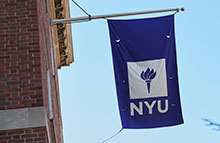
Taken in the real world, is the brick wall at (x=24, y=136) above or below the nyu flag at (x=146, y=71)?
below

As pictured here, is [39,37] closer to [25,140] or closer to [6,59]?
[6,59]

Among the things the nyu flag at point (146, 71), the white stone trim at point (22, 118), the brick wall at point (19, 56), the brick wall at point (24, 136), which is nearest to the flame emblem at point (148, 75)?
the nyu flag at point (146, 71)

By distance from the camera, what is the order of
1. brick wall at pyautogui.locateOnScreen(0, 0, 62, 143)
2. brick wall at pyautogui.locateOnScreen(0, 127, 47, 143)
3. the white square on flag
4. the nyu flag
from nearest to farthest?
brick wall at pyautogui.locateOnScreen(0, 127, 47, 143) < brick wall at pyautogui.locateOnScreen(0, 0, 62, 143) < the nyu flag < the white square on flag

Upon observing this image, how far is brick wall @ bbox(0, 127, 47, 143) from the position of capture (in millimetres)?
8258

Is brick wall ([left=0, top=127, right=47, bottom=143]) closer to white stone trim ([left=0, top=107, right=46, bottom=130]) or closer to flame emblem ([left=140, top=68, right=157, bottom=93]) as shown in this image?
white stone trim ([left=0, top=107, right=46, bottom=130])

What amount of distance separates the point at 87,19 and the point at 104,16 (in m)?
0.48

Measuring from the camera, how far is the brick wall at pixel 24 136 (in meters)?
8.26

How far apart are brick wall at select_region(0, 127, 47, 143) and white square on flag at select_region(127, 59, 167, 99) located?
2.06 meters

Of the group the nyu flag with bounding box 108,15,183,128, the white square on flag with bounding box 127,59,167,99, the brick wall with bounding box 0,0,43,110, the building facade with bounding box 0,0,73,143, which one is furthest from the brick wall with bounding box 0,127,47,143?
the white square on flag with bounding box 127,59,167,99

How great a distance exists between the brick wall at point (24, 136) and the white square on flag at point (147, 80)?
81.1 inches

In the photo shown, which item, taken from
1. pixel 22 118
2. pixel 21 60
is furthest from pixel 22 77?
pixel 22 118

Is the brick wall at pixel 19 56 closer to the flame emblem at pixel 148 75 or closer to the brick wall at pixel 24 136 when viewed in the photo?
the brick wall at pixel 24 136

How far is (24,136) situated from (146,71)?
2708 mm

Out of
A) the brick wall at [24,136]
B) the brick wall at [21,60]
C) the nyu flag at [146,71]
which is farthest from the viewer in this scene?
the nyu flag at [146,71]
